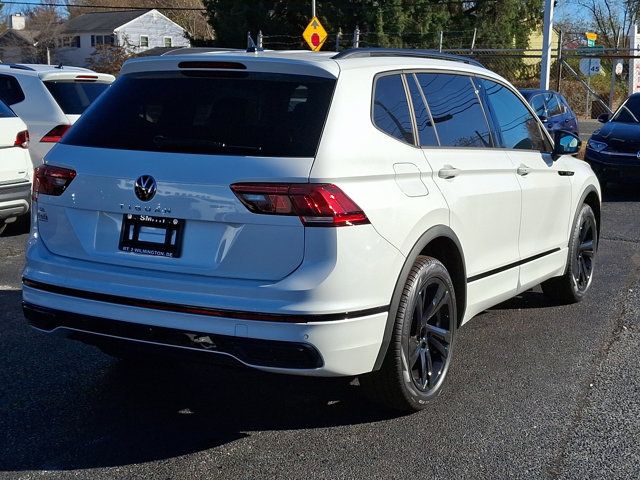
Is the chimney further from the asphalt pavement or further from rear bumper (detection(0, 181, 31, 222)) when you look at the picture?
the asphalt pavement

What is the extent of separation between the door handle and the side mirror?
173 centimetres

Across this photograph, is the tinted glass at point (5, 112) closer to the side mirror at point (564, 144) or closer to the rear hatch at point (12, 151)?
the rear hatch at point (12, 151)

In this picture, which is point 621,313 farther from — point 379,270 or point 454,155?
point 379,270

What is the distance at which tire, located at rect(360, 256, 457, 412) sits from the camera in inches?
171

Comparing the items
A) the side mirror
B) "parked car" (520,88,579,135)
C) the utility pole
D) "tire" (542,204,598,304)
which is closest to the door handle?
the side mirror

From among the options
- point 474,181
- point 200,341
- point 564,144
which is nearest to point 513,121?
point 564,144

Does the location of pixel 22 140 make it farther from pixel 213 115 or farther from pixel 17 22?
pixel 17 22

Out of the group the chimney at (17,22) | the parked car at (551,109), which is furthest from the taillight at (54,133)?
the chimney at (17,22)

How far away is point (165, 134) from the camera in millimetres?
4254

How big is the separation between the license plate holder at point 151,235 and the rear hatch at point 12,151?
17.0 ft

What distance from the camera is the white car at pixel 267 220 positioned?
3906 mm

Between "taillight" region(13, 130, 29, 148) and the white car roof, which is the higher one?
the white car roof

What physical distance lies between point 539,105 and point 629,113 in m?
3.19

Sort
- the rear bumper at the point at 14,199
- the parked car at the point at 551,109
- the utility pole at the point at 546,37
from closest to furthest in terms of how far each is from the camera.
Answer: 1. the rear bumper at the point at 14,199
2. the parked car at the point at 551,109
3. the utility pole at the point at 546,37
